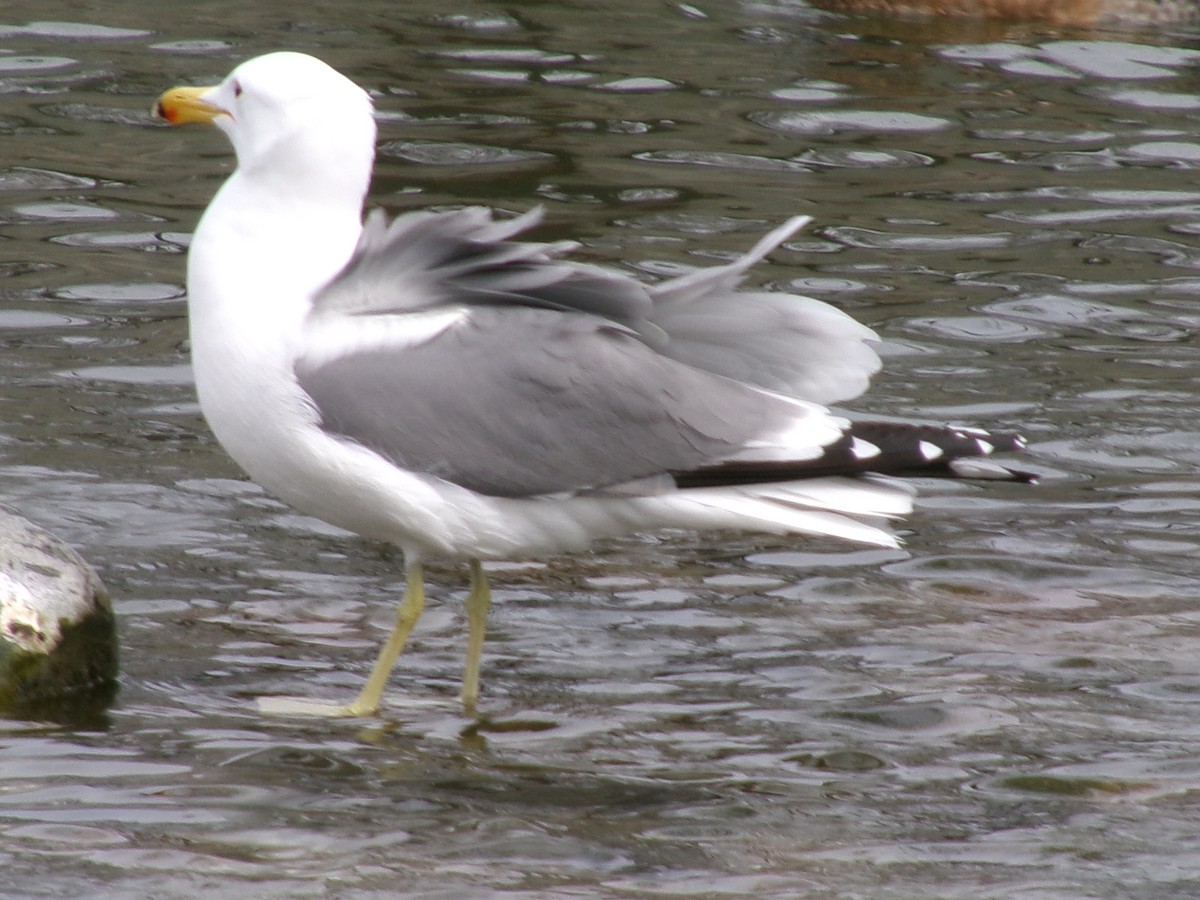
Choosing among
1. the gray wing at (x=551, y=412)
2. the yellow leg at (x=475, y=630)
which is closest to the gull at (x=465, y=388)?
the gray wing at (x=551, y=412)

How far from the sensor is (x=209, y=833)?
14.7 feet

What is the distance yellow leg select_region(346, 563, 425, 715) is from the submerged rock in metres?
0.66

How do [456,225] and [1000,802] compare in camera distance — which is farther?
[456,225]

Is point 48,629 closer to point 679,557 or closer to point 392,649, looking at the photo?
point 392,649

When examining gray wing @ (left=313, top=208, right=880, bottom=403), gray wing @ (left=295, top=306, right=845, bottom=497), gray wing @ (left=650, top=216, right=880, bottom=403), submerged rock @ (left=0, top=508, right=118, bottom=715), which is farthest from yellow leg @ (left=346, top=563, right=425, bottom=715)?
gray wing @ (left=650, top=216, right=880, bottom=403)

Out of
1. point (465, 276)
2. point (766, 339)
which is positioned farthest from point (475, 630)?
point (766, 339)

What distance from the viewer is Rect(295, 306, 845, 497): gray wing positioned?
16.8 feet

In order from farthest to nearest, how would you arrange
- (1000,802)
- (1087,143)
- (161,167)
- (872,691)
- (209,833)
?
(1087,143)
(161,167)
(872,691)
(1000,802)
(209,833)

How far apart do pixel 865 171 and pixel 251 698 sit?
6.17m

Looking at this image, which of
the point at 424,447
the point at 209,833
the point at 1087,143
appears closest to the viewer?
the point at 209,833

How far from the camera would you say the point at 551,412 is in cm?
522

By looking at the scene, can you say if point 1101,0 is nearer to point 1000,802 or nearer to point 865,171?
point 865,171

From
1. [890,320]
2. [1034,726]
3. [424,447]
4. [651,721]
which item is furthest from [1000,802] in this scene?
[890,320]

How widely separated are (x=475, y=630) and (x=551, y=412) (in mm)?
743
